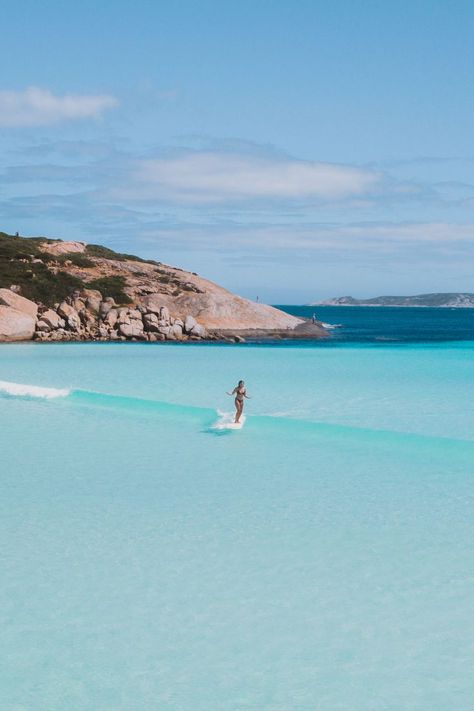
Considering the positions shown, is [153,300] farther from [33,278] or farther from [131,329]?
[131,329]

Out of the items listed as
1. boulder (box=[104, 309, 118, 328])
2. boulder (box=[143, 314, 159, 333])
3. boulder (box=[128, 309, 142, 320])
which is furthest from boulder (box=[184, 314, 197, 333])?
boulder (box=[104, 309, 118, 328])

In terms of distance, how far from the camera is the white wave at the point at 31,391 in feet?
72.6

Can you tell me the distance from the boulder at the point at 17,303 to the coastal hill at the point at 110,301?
0.08m

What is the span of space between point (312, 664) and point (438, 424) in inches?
487

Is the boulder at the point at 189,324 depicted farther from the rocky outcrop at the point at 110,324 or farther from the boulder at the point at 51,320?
the boulder at the point at 51,320

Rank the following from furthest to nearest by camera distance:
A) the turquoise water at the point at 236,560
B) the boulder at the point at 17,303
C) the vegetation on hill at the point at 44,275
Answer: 1. the vegetation on hill at the point at 44,275
2. the boulder at the point at 17,303
3. the turquoise water at the point at 236,560

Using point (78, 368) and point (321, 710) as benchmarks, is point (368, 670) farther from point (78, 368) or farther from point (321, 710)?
point (78, 368)

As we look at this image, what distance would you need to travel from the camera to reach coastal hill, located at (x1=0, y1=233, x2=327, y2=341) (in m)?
48.5

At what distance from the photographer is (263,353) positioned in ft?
138

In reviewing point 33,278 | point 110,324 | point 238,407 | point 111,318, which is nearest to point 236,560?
point 238,407

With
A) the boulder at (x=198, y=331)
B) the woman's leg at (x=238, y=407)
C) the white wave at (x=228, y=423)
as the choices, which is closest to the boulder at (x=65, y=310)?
the boulder at (x=198, y=331)

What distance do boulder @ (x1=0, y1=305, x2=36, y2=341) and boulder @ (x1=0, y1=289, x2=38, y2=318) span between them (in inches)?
52.9

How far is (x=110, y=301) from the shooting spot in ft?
185

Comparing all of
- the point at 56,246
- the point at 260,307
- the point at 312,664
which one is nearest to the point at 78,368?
the point at 312,664
